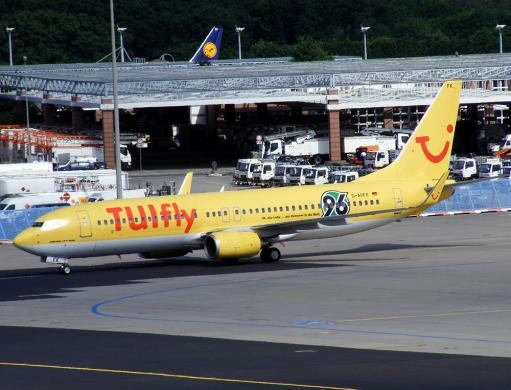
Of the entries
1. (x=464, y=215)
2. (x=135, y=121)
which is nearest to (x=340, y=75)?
(x=464, y=215)

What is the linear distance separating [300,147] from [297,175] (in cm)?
1901

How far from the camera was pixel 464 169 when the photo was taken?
10288 cm

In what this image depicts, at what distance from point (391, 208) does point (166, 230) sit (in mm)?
11711

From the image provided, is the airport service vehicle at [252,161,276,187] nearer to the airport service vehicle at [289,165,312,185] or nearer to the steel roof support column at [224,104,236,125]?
the airport service vehicle at [289,165,312,185]

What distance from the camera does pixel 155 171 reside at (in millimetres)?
124625

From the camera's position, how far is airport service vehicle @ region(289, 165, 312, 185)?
4080 inches

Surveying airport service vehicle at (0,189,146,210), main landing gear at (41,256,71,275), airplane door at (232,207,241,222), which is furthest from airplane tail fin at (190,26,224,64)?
main landing gear at (41,256,71,275)

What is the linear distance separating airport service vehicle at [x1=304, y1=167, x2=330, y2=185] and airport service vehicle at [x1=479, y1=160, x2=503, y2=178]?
40.8ft

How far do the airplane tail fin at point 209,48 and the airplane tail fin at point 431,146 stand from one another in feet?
388

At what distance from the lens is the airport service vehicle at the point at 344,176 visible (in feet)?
312

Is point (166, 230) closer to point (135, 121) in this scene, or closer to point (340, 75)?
point (340, 75)

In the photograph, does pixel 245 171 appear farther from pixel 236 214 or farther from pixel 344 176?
pixel 236 214

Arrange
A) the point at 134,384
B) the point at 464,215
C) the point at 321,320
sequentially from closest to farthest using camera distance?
the point at 134,384 < the point at 321,320 < the point at 464,215

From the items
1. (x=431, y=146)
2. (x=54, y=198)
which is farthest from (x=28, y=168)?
(x=431, y=146)
